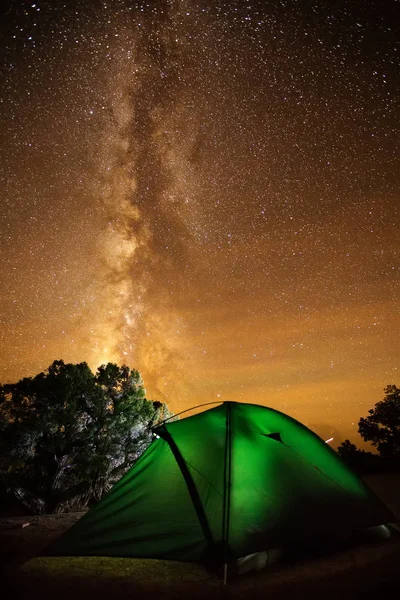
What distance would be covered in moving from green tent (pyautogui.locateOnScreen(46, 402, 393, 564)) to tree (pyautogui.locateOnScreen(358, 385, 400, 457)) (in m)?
16.1

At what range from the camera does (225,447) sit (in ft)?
17.4

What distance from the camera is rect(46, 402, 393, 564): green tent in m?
4.56

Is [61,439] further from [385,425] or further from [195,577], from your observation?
[385,425]

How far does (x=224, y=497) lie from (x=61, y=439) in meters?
12.4

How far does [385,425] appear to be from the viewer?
19.8 metres

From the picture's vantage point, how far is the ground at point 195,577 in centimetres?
421

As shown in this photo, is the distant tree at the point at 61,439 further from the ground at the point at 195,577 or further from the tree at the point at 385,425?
the tree at the point at 385,425

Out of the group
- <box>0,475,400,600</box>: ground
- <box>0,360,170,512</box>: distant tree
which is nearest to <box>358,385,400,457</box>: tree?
<box>0,360,170,512</box>: distant tree

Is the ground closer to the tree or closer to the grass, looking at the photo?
the grass

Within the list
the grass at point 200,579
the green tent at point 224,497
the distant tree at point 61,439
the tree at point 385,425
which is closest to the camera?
the grass at point 200,579

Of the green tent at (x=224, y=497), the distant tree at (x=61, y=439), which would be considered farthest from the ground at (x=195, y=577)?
the distant tree at (x=61, y=439)

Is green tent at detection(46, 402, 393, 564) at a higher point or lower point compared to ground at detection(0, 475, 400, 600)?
higher

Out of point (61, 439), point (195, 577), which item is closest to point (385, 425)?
point (61, 439)

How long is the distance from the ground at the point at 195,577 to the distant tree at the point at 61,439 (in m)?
9.78
